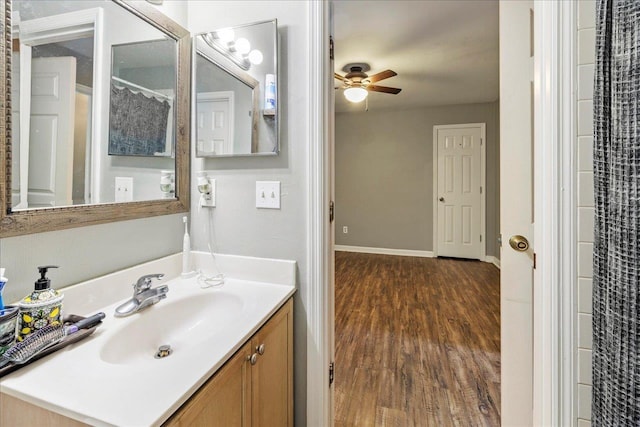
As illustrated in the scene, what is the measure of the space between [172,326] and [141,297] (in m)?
0.14

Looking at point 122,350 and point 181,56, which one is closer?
point 122,350

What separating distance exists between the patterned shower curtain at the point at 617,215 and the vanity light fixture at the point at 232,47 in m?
1.11

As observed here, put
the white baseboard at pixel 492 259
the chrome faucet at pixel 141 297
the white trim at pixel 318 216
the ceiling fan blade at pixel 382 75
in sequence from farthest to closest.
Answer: the white baseboard at pixel 492 259
the ceiling fan blade at pixel 382 75
the white trim at pixel 318 216
the chrome faucet at pixel 141 297

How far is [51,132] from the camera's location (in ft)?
2.71

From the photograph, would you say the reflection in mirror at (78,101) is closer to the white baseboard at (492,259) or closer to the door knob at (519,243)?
the door knob at (519,243)

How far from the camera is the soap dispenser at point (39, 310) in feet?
2.18

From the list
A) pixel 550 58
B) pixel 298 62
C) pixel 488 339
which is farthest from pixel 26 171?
pixel 488 339

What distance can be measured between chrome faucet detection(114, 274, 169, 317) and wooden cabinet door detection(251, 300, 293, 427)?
383mm

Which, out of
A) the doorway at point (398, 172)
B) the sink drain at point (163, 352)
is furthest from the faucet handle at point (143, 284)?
the doorway at point (398, 172)

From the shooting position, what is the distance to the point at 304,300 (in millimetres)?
1184

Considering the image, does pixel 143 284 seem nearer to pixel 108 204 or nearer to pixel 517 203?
pixel 108 204

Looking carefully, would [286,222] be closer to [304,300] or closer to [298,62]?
[304,300]

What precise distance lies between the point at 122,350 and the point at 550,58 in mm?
1534

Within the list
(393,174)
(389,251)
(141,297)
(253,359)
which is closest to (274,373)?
(253,359)
